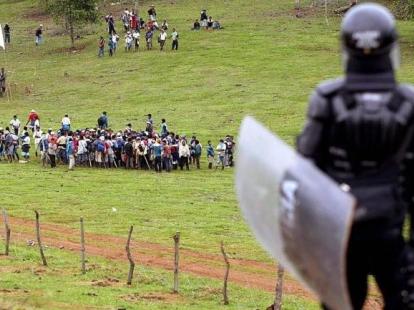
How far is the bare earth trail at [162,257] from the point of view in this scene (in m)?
20.0

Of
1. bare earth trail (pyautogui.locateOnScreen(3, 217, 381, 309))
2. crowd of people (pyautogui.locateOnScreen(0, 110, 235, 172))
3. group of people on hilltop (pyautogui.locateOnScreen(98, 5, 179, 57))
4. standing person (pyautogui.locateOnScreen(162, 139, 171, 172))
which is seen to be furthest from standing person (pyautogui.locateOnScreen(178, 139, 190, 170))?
group of people on hilltop (pyautogui.locateOnScreen(98, 5, 179, 57))

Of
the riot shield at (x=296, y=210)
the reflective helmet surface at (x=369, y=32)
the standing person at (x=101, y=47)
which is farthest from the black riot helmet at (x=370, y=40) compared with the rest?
the standing person at (x=101, y=47)

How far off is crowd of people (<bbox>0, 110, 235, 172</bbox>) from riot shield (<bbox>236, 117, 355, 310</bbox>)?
31984 millimetres

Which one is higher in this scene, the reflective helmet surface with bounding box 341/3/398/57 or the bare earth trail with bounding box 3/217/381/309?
the reflective helmet surface with bounding box 341/3/398/57

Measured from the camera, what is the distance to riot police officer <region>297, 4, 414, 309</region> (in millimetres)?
4543

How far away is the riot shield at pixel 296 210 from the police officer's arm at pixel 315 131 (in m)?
0.17

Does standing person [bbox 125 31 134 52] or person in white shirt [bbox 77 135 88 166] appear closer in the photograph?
person in white shirt [bbox 77 135 88 166]

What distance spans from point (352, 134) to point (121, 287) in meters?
14.4

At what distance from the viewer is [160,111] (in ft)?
165

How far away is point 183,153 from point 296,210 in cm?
3366

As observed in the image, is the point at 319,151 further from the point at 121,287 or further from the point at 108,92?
the point at 108,92

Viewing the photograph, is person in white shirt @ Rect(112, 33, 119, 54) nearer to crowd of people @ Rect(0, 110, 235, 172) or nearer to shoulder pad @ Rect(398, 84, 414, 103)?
crowd of people @ Rect(0, 110, 235, 172)

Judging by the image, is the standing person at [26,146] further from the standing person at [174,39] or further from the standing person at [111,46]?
the standing person at [174,39]

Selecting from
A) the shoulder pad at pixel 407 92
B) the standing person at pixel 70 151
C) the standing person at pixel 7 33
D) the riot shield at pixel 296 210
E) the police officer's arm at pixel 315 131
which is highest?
the shoulder pad at pixel 407 92
